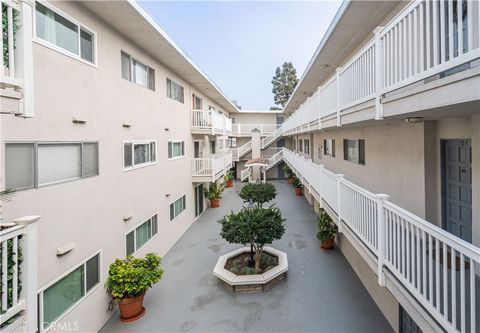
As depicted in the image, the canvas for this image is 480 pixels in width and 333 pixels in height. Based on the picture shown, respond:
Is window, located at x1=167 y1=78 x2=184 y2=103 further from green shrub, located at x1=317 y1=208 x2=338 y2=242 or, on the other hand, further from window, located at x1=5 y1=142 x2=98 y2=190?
green shrub, located at x1=317 y1=208 x2=338 y2=242

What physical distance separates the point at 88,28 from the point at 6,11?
14.3 feet

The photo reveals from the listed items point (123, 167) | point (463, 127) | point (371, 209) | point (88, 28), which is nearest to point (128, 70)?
point (88, 28)

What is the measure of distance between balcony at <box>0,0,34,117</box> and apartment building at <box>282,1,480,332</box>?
15.5 ft

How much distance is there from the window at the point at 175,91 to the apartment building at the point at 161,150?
116 centimetres

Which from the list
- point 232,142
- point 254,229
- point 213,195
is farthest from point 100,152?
point 232,142

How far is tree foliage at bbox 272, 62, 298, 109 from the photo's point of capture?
163 feet

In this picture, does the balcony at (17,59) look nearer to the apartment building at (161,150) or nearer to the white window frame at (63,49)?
the apartment building at (161,150)

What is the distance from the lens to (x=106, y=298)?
7.34 metres

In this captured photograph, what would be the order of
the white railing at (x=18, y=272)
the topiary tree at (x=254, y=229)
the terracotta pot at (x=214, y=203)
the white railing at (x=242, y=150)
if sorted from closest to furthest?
the white railing at (x=18, y=272) → the topiary tree at (x=254, y=229) → the terracotta pot at (x=214, y=203) → the white railing at (x=242, y=150)

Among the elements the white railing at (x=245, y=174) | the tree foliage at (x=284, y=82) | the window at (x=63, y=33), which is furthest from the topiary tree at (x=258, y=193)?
the tree foliage at (x=284, y=82)

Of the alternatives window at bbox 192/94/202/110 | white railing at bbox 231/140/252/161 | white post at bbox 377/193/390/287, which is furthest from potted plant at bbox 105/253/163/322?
white railing at bbox 231/140/252/161

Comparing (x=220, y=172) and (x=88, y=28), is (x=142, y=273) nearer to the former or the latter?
(x=88, y=28)

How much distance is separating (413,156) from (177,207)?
1091cm

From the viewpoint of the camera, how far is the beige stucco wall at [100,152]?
5215 mm
